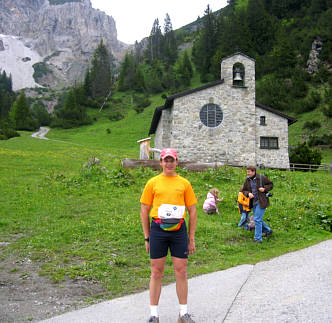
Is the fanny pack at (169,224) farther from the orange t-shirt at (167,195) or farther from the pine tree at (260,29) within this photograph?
the pine tree at (260,29)

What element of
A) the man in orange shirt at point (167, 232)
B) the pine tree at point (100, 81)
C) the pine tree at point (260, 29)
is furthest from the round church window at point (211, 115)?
the pine tree at point (100, 81)

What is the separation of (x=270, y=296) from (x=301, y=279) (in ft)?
2.87

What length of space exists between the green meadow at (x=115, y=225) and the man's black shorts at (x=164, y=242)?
4.61 feet

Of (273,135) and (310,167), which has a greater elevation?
(273,135)

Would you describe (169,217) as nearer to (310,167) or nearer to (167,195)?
(167,195)

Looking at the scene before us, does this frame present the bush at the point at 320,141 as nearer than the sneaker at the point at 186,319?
No

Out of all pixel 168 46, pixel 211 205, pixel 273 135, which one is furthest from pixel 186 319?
pixel 168 46

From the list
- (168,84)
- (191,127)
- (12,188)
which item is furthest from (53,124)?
(12,188)

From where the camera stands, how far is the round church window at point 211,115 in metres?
25.0

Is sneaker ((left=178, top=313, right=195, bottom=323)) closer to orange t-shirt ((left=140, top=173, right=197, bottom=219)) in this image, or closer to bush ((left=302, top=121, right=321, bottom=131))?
orange t-shirt ((left=140, top=173, right=197, bottom=219))

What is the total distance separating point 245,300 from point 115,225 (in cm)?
467

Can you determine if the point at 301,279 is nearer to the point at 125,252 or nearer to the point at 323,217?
the point at 125,252

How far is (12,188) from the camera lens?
1307 centimetres

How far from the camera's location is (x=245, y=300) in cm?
427
